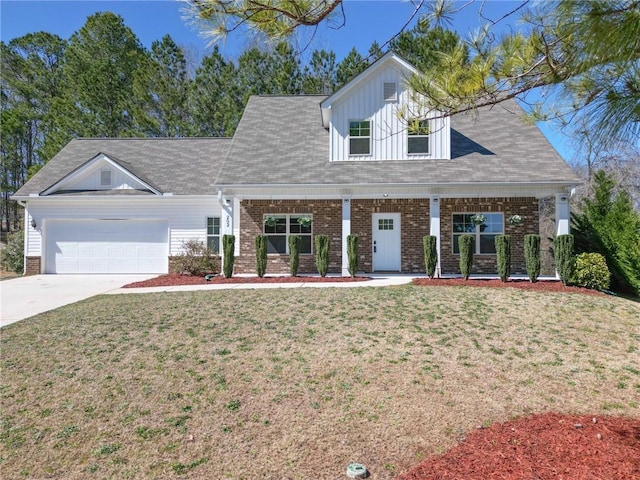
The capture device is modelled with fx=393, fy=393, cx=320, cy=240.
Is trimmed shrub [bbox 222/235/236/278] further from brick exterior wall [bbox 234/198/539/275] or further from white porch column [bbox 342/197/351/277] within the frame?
white porch column [bbox 342/197/351/277]

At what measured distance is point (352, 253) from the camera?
1249 cm

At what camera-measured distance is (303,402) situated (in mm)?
4430

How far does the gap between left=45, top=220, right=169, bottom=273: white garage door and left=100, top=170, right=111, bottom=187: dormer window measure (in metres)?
1.50

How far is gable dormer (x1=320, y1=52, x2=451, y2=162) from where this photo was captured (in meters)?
13.7

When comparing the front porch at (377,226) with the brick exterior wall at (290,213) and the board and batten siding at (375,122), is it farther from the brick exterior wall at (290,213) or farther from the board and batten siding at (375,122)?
the board and batten siding at (375,122)

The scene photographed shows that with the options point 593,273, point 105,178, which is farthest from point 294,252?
point 593,273

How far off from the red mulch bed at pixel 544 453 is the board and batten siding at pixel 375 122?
430 inches

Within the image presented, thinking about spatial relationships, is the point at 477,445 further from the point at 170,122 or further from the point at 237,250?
the point at 170,122

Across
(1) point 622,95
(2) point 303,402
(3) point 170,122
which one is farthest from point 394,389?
(3) point 170,122

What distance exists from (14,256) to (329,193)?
13.4 m

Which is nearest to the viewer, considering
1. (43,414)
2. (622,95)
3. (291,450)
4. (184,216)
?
(622,95)

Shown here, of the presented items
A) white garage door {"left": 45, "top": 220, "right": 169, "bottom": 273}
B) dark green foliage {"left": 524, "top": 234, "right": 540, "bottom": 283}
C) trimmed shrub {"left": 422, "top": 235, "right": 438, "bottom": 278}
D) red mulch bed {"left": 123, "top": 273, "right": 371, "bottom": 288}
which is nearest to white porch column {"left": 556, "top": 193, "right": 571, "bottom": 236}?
dark green foliage {"left": 524, "top": 234, "right": 540, "bottom": 283}

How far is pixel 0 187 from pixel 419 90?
35306 mm

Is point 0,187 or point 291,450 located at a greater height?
point 0,187
